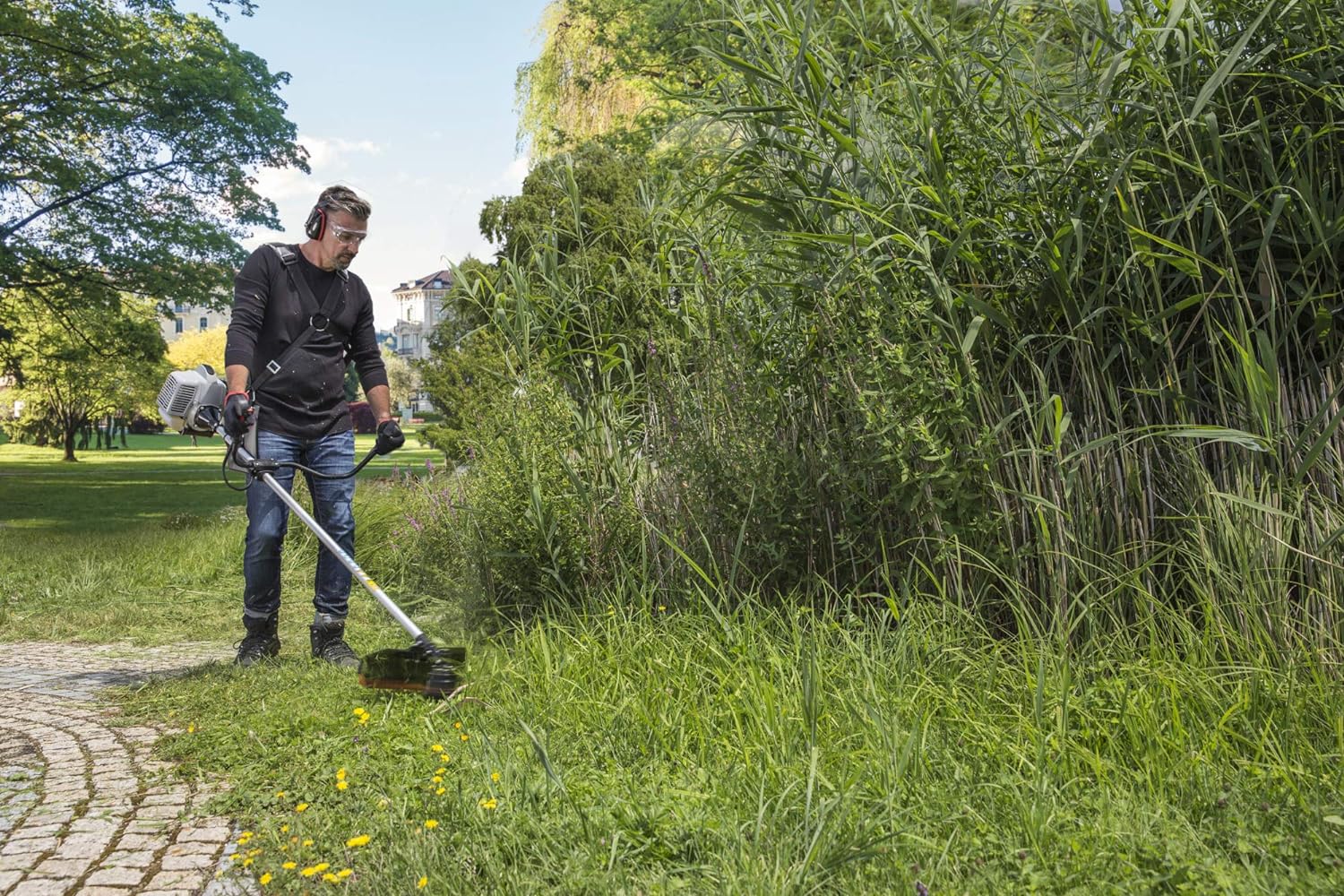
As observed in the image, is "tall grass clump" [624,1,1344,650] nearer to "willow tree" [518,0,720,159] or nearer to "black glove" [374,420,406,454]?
"black glove" [374,420,406,454]

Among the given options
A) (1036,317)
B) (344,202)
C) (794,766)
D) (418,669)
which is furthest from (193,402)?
(1036,317)

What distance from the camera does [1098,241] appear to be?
364 centimetres

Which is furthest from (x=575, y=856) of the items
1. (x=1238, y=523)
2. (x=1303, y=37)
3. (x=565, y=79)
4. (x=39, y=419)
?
(x=39, y=419)

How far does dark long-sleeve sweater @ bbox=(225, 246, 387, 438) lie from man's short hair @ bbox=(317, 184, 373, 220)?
0.33 m

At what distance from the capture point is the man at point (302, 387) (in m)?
5.21

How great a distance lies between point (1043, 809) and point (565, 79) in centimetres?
2292

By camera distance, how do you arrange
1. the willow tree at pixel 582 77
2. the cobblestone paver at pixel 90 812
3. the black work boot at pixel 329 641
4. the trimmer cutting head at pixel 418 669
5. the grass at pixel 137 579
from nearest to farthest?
1. the cobblestone paver at pixel 90 812
2. the trimmer cutting head at pixel 418 669
3. the black work boot at pixel 329 641
4. the grass at pixel 137 579
5. the willow tree at pixel 582 77

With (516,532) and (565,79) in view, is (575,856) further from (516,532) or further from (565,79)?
(565,79)

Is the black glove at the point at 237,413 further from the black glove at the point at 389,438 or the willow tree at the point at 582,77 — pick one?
the willow tree at the point at 582,77

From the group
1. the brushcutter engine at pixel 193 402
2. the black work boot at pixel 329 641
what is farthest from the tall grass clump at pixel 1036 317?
the brushcutter engine at pixel 193 402

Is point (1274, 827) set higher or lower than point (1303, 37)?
lower

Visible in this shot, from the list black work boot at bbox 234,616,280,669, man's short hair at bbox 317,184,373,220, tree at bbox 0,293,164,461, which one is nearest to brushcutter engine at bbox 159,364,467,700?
black work boot at bbox 234,616,280,669

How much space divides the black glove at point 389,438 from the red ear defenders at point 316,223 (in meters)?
0.92

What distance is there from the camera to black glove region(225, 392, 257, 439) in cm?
487
